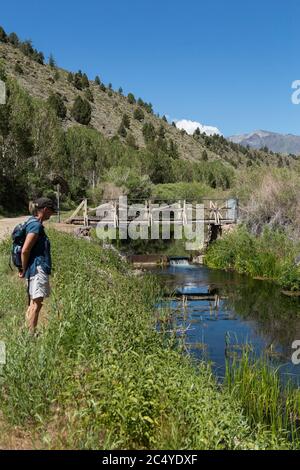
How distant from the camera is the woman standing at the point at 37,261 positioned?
24.7 ft

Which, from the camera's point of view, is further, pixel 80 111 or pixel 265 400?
pixel 80 111

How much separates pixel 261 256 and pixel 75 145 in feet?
99.4

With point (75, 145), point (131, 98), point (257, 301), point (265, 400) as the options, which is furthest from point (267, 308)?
point (131, 98)

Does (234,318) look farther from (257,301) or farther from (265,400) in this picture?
(265,400)

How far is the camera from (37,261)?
25.0ft

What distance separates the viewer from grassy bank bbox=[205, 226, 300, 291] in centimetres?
1956

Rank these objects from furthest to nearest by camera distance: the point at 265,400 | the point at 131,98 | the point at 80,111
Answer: the point at 131,98 < the point at 80,111 < the point at 265,400

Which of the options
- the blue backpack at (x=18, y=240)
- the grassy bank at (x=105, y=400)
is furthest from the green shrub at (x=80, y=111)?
the grassy bank at (x=105, y=400)

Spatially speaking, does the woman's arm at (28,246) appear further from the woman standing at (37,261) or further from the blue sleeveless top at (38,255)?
the blue sleeveless top at (38,255)

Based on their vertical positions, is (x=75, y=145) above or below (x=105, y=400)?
above

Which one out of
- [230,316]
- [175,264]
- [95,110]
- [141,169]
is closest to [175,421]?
[230,316]

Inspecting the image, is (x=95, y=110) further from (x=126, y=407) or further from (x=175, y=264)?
(x=126, y=407)

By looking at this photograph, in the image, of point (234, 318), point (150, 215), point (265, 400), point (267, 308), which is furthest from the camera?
point (150, 215)
